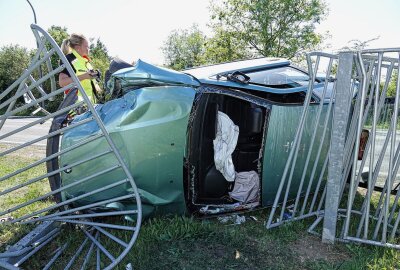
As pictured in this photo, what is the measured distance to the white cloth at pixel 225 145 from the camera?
330cm

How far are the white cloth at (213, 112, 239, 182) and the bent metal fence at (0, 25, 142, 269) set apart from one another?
923 millimetres

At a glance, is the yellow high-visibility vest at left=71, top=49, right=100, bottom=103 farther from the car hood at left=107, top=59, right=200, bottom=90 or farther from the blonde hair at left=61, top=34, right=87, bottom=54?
the car hood at left=107, top=59, right=200, bottom=90

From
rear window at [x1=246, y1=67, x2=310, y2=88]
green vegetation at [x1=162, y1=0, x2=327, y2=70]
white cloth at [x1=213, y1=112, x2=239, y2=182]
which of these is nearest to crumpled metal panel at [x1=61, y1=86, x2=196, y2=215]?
white cloth at [x1=213, y1=112, x2=239, y2=182]

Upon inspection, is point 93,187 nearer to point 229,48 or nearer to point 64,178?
point 64,178

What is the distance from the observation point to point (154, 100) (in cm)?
279

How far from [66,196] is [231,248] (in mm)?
1513

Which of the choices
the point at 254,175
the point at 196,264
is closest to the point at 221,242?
the point at 196,264

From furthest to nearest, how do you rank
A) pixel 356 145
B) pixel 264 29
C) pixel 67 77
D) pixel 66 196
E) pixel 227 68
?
pixel 264 29
pixel 67 77
pixel 227 68
pixel 66 196
pixel 356 145

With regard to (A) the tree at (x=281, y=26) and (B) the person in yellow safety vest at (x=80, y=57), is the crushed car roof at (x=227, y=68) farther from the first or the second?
(A) the tree at (x=281, y=26)

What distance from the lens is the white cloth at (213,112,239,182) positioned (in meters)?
3.30

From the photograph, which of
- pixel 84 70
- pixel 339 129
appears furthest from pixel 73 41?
pixel 339 129

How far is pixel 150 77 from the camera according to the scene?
2832mm

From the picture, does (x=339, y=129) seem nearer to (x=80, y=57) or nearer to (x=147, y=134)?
(x=147, y=134)

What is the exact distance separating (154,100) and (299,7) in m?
17.8
